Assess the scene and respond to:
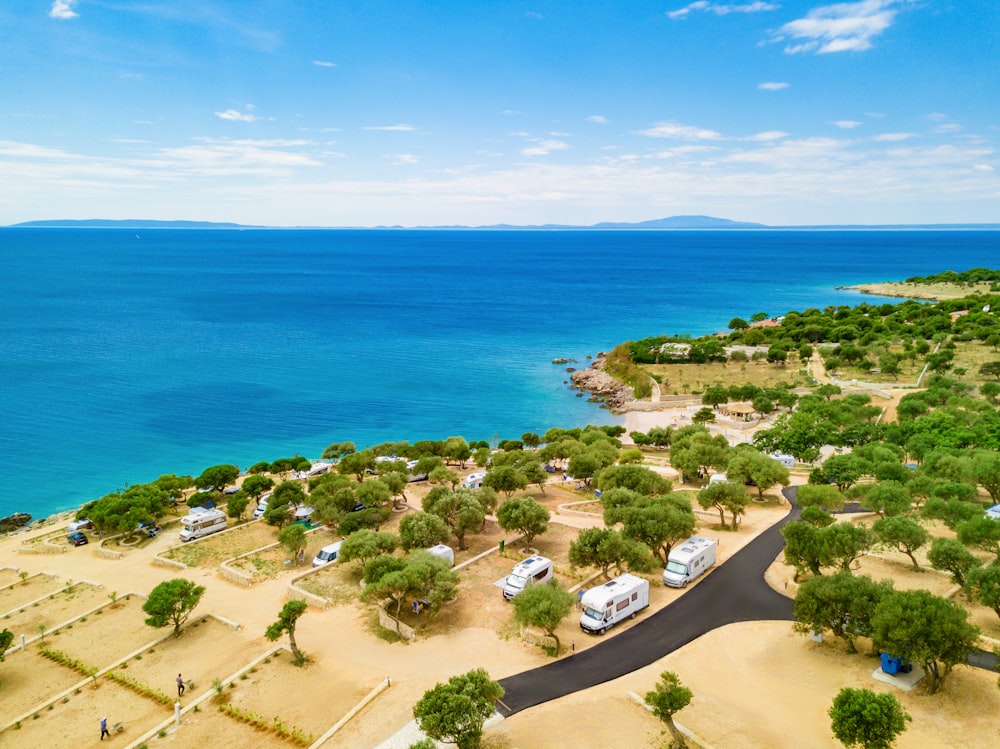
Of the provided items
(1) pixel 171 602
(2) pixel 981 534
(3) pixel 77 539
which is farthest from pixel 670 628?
(3) pixel 77 539

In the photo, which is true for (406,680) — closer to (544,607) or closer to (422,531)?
(544,607)

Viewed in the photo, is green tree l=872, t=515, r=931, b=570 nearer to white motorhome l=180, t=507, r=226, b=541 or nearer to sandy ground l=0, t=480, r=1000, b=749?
sandy ground l=0, t=480, r=1000, b=749

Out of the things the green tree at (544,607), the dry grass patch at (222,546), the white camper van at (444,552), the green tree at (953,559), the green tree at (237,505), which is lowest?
the dry grass patch at (222,546)

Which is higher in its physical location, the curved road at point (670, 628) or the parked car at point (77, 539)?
the curved road at point (670, 628)

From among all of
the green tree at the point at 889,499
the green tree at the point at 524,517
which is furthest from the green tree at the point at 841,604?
the green tree at the point at 524,517

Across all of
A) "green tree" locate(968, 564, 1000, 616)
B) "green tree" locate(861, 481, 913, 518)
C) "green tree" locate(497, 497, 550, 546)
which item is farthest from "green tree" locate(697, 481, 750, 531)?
"green tree" locate(968, 564, 1000, 616)

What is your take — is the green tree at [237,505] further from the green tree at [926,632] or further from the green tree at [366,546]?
the green tree at [926,632]
